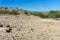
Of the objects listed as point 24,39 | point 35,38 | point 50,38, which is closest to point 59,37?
point 50,38

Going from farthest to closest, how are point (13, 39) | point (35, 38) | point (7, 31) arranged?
point (7, 31), point (35, 38), point (13, 39)

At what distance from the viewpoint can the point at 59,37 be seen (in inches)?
631

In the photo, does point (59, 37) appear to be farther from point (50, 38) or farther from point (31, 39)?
point (31, 39)

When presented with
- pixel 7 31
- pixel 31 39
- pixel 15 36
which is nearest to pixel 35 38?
pixel 31 39

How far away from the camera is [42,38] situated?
14.9 meters

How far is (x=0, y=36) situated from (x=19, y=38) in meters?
1.39

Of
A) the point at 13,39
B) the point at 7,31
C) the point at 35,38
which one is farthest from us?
the point at 7,31

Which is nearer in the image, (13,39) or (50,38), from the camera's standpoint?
(13,39)

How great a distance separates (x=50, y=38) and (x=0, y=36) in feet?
13.1

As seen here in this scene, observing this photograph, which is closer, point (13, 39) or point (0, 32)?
point (13, 39)

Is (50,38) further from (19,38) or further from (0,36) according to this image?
(0,36)

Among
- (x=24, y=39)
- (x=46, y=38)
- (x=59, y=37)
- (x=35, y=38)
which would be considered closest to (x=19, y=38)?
(x=24, y=39)

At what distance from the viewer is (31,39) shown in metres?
14.3

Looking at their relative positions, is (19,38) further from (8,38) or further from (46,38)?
(46,38)
